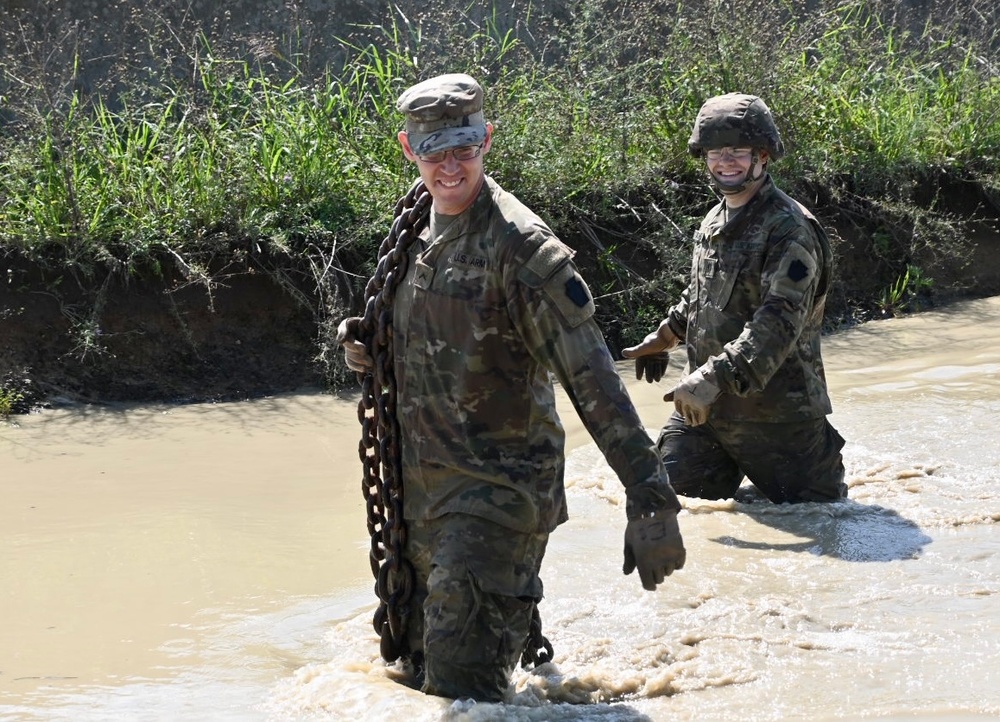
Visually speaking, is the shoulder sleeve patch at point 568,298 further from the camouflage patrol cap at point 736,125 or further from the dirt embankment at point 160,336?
the dirt embankment at point 160,336

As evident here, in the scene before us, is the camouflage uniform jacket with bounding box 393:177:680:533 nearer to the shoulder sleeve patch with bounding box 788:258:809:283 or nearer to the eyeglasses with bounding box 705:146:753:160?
the shoulder sleeve patch with bounding box 788:258:809:283

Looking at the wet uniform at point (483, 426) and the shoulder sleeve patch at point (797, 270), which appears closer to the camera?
the wet uniform at point (483, 426)

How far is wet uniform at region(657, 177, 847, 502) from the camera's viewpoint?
215 inches

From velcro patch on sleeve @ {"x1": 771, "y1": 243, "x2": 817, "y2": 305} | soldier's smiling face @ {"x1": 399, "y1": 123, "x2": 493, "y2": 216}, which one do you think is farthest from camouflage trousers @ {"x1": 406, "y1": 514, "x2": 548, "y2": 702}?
velcro patch on sleeve @ {"x1": 771, "y1": 243, "x2": 817, "y2": 305}

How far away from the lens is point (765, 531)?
5.71 meters

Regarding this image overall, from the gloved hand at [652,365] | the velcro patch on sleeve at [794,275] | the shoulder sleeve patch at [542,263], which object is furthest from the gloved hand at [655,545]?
the gloved hand at [652,365]

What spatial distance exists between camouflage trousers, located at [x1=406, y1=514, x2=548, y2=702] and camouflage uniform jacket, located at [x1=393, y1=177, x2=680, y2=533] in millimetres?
61

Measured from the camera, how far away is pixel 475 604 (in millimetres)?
3773

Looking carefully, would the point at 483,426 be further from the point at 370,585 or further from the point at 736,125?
the point at 736,125

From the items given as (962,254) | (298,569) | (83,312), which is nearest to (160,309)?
(83,312)

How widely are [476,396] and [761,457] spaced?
2.40m

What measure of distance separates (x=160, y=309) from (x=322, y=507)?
2314 mm

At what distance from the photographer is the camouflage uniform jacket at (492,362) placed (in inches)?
144

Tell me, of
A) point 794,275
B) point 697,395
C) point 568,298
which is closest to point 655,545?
point 568,298
